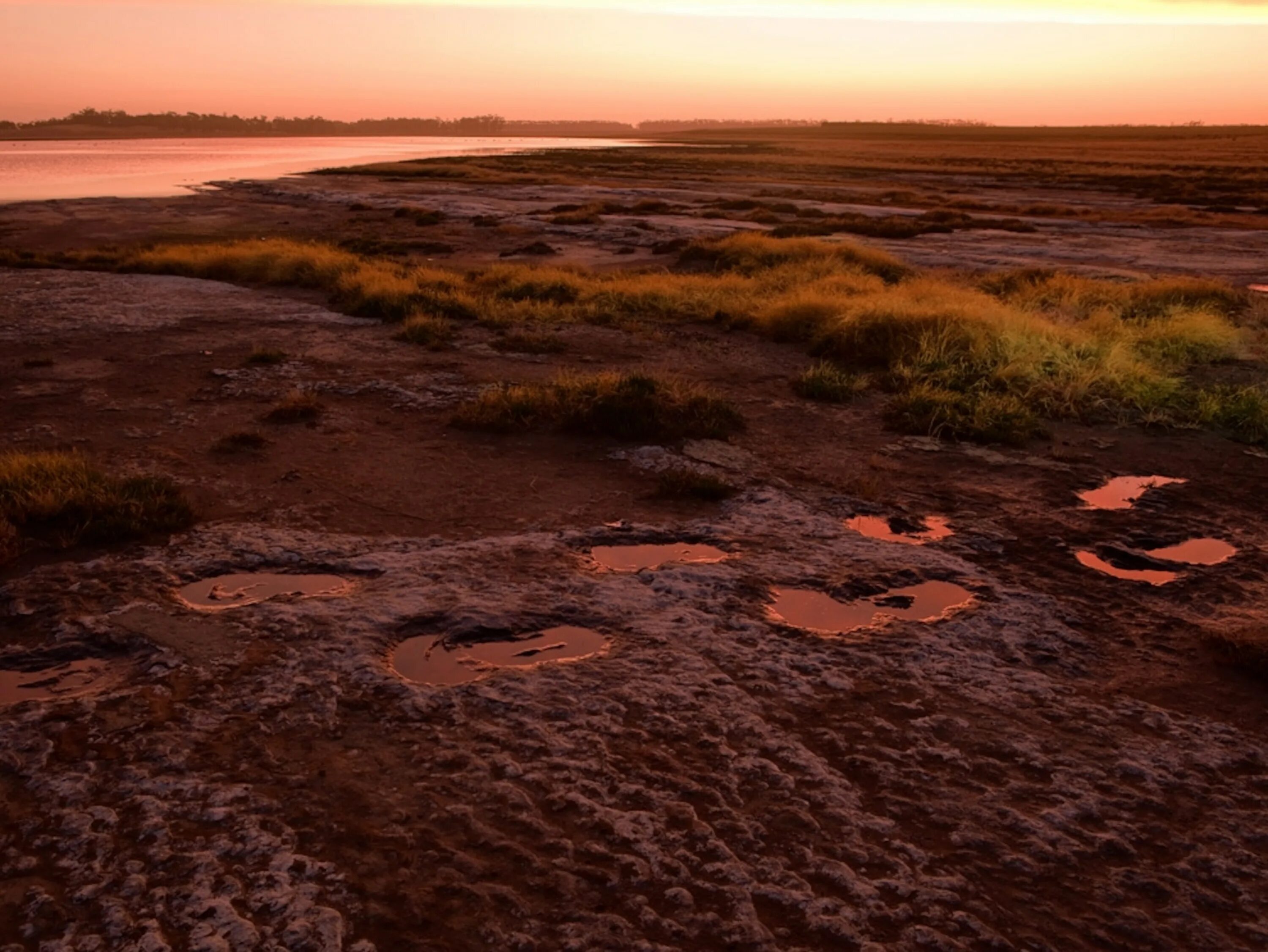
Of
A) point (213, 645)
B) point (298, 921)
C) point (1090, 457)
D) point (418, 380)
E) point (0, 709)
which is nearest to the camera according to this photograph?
point (298, 921)

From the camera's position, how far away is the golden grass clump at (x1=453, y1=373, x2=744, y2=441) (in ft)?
27.7

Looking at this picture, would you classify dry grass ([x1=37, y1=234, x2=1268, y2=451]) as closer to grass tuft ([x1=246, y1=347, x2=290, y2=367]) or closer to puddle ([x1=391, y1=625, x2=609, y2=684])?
grass tuft ([x1=246, y1=347, x2=290, y2=367])

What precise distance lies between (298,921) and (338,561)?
2989mm

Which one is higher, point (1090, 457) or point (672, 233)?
point (672, 233)

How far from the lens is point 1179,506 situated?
716 cm

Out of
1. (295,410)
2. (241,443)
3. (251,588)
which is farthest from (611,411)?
(251,588)

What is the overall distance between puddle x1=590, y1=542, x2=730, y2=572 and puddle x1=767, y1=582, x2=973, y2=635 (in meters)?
0.65

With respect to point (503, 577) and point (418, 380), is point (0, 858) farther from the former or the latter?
point (418, 380)

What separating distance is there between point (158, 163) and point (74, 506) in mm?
88801

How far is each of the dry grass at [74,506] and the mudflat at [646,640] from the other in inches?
2.3

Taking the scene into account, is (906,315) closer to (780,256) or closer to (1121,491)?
(1121,491)

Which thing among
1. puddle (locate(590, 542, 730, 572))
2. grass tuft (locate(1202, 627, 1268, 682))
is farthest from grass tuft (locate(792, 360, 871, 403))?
grass tuft (locate(1202, 627, 1268, 682))

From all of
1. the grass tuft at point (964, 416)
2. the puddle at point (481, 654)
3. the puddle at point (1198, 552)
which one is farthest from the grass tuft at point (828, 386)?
the puddle at point (481, 654)

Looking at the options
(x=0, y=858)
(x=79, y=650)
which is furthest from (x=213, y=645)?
(x=0, y=858)
